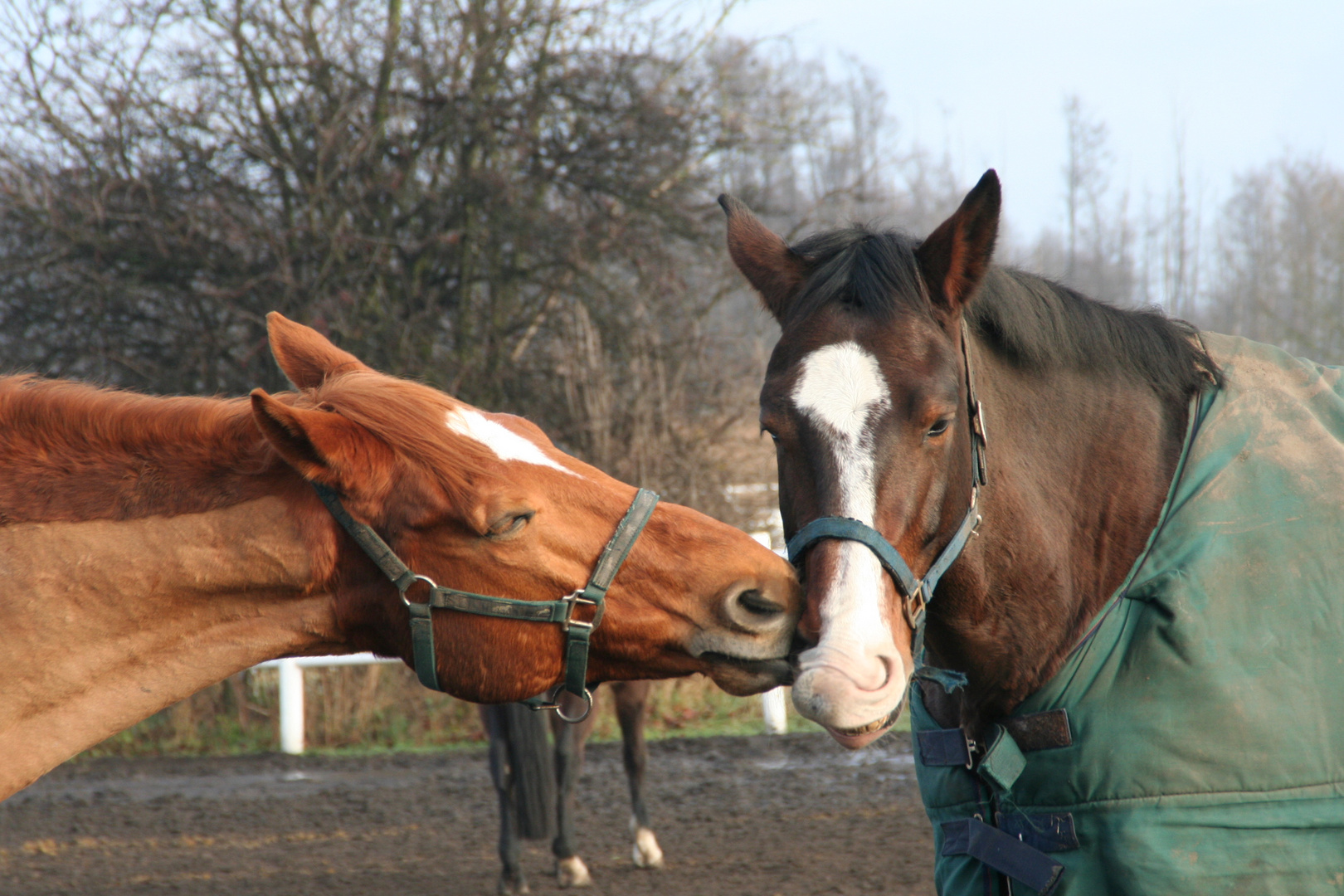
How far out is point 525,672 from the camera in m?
1.88

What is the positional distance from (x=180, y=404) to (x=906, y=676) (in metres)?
1.42

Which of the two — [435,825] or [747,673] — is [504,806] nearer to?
[435,825]

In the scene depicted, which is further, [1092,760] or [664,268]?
[664,268]

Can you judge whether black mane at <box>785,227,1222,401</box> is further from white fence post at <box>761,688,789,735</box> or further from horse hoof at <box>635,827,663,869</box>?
white fence post at <box>761,688,789,735</box>

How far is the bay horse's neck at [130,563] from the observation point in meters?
1.73

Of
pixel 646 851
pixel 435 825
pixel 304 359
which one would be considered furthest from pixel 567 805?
pixel 304 359

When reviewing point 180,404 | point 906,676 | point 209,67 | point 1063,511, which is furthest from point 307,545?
point 209,67

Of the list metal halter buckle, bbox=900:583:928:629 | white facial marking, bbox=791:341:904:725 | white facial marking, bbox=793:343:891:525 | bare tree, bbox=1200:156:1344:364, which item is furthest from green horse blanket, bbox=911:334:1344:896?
bare tree, bbox=1200:156:1344:364

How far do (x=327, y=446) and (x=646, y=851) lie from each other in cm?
397

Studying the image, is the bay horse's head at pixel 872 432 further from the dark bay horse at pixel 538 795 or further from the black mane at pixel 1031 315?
the dark bay horse at pixel 538 795

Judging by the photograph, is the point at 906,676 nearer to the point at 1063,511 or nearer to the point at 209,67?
the point at 1063,511

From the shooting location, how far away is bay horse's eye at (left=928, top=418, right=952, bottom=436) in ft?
6.28

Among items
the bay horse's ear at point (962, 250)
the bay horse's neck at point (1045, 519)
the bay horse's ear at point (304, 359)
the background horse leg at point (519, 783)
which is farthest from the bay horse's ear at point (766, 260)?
the background horse leg at point (519, 783)

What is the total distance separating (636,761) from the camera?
5.50 metres
